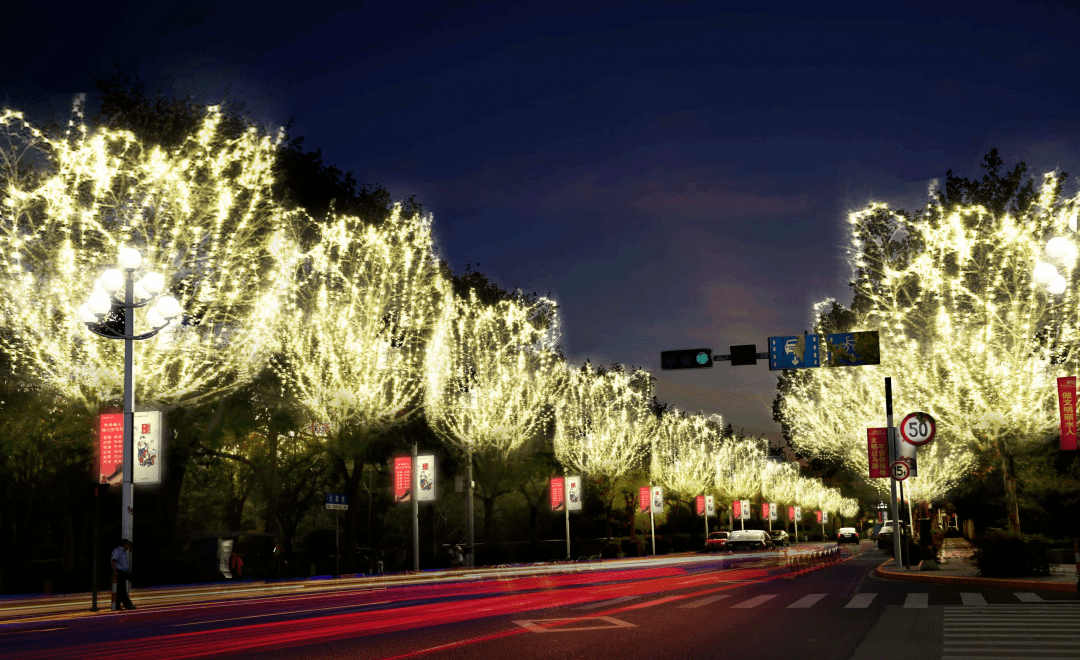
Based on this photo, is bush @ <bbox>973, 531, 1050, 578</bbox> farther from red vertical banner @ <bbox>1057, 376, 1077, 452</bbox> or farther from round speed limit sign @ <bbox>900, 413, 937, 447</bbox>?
round speed limit sign @ <bbox>900, 413, 937, 447</bbox>

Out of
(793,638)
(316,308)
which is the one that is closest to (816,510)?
(316,308)

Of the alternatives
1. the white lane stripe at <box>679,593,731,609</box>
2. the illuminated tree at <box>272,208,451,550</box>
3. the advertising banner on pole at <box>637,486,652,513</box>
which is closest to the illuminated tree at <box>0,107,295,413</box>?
the illuminated tree at <box>272,208,451,550</box>

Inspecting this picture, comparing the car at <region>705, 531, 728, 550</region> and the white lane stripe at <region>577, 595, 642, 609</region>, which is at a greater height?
the white lane stripe at <region>577, 595, 642, 609</region>

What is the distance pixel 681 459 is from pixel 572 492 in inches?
1056

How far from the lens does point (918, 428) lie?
27.6 meters

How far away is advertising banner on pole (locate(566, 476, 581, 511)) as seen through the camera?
171 ft

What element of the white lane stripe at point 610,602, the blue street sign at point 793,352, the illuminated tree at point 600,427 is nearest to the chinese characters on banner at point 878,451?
the blue street sign at point 793,352

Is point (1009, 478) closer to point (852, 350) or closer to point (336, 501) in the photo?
point (852, 350)

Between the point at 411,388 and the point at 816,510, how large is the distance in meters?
99.2

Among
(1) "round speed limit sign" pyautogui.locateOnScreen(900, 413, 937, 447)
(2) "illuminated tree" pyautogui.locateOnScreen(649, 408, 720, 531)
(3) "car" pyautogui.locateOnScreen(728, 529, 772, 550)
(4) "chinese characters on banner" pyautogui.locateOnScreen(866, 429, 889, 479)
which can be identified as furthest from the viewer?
(2) "illuminated tree" pyautogui.locateOnScreen(649, 408, 720, 531)

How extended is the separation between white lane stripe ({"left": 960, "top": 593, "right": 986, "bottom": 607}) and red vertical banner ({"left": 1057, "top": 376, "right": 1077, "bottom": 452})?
21.5 feet

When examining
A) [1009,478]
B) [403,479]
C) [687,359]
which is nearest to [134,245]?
[403,479]

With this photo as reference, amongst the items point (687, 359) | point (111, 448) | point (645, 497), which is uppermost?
point (687, 359)

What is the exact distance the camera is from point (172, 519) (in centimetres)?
3966
